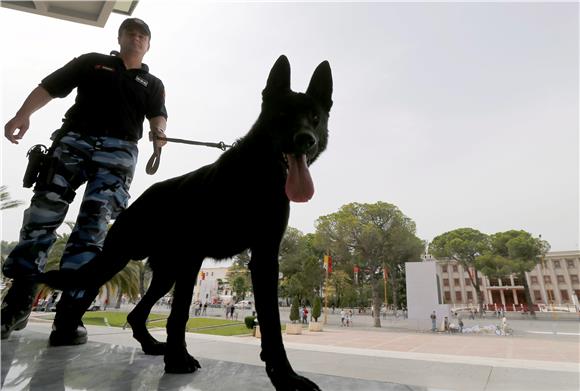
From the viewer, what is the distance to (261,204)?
183cm

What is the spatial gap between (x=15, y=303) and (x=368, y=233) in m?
43.3

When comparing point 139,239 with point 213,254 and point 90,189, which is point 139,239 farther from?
point 90,189

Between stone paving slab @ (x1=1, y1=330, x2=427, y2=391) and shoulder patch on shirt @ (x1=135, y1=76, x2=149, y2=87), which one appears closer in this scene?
stone paving slab @ (x1=1, y1=330, x2=427, y2=391)

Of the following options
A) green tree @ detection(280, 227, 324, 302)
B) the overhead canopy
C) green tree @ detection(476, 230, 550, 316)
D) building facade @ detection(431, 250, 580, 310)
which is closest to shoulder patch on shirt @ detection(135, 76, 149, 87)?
the overhead canopy

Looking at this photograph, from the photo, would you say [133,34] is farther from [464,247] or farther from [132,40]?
[464,247]

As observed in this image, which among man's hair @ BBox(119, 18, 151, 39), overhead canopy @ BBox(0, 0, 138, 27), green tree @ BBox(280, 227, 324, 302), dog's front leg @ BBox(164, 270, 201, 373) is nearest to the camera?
dog's front leg @ BBox(164, 270, 201, 373)

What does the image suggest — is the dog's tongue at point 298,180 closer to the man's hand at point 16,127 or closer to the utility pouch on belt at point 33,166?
the utility pouch on belt at point 33,166

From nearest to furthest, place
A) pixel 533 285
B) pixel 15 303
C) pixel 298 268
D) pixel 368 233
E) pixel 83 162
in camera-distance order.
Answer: pixel 15 303 → pixel 83 162 → pixel 368 233 → pixel 298 268 → pixel 533 285

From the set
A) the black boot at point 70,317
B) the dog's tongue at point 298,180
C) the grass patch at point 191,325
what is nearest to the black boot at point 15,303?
the black boot at point 70,317

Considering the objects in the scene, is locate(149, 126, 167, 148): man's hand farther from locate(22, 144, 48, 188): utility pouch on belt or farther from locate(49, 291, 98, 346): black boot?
locate(49, 291, 98, 346): black boot

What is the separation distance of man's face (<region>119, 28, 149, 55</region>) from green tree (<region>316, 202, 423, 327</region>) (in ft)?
139

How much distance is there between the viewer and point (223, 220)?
184cm

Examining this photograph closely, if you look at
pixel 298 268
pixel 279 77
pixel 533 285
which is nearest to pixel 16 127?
pixel 279 77

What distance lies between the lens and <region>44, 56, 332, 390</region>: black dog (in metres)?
1.70
